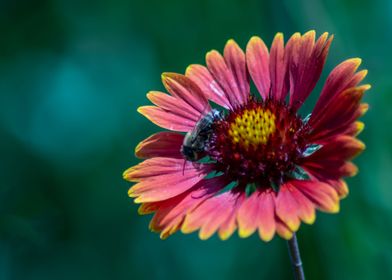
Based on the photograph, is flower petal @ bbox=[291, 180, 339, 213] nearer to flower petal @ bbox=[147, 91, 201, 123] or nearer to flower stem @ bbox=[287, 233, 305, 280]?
flower stem @ bbox=[287, 233, 305, 280]

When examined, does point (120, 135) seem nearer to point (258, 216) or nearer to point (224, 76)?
point (224, 76)

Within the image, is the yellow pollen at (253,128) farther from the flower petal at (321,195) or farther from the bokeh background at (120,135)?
the bokeh background at (120,135)

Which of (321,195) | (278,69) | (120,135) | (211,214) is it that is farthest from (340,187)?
(120,135)

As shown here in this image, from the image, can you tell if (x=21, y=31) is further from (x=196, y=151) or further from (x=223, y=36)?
(x=196, y=151)

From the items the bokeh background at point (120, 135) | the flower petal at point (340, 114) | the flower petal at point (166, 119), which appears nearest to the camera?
the flower petal at point (340, 114)

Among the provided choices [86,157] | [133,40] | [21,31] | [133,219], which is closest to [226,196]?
[133,219]

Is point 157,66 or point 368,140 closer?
point 368,140

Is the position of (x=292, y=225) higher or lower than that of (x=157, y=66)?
lower

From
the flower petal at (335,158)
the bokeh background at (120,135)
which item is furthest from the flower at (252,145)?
the bokeh background at (120,135)
